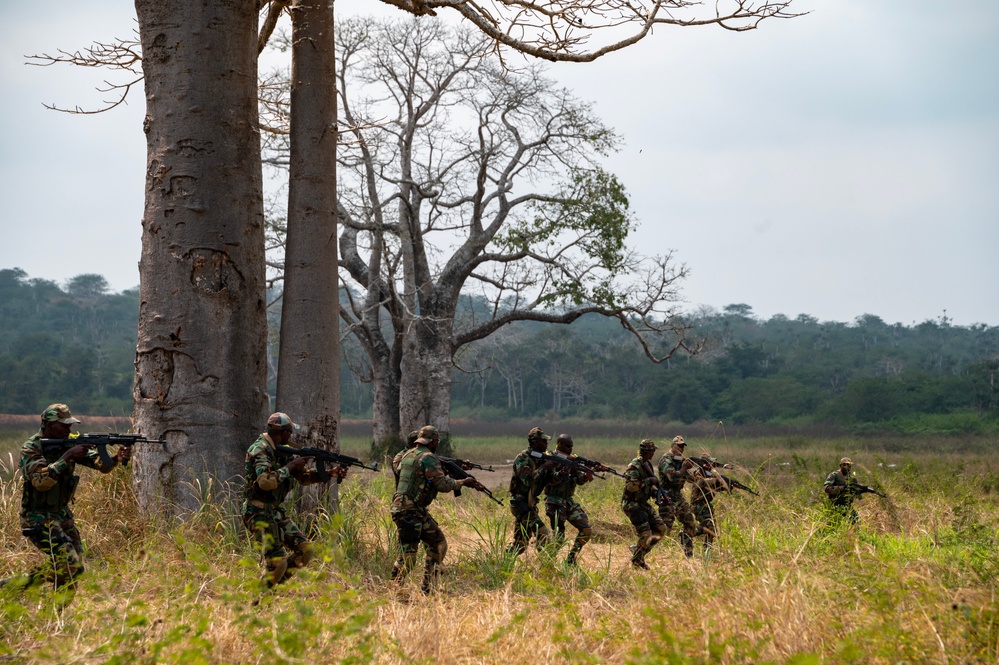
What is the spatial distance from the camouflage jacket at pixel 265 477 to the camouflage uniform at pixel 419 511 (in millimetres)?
1059

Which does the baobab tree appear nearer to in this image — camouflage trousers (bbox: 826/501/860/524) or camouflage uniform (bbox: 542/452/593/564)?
camouflage uniform (bbox: 542/452/593/564)

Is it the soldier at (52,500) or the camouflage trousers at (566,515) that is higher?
the soldier at (52,500)

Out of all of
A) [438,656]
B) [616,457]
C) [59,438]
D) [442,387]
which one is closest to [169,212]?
[59,438]

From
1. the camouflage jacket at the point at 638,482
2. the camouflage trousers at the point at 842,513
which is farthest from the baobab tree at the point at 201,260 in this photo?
the camouflage trousers at the point at 842,513

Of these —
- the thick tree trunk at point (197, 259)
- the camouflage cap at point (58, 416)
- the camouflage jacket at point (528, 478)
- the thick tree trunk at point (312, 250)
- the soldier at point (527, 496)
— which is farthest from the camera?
the camouflage jacket at point (528, 478)

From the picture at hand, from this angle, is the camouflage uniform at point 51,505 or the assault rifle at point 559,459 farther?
the assault rifle at point 559,459

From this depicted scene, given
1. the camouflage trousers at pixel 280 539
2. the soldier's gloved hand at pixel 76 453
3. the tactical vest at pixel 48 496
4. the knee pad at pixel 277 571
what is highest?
the soldier's gloved hand at pixel 76 453

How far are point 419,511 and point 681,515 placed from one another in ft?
12.1

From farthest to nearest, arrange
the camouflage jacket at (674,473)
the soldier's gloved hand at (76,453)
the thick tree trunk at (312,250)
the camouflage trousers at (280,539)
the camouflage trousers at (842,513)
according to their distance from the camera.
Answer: the camouflage trousers at (842,513)
the camouflage jacket at (674,473)
the thick tree trunk at (312,250)
the camouflage trousers at (280,539)
the soldier's gloved hand at (76,453)

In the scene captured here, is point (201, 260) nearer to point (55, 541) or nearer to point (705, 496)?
point (55, 541)

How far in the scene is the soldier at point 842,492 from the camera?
36.8ft

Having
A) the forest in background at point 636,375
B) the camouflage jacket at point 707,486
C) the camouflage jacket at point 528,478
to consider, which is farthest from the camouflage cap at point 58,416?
the forest in background at point 636,375

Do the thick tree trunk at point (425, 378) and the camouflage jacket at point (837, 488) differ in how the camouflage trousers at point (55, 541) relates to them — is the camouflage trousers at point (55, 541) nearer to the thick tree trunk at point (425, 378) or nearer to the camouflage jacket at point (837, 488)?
the camouflage jacket at point (837, 488)

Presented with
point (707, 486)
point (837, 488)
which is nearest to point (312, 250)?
point (707, 486)
